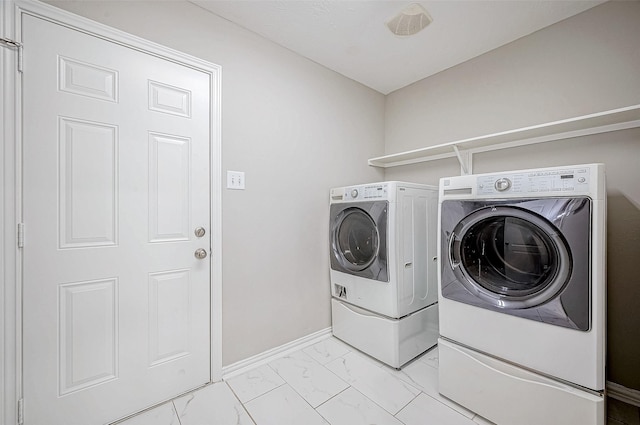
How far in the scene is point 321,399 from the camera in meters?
1.55

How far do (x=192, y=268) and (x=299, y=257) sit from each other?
78cm

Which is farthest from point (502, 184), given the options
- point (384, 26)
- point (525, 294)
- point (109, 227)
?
point (109, 227)

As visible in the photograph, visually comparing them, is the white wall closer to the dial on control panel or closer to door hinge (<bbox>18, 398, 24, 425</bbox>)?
door hinge (<bbox>18, 398, 24, 425</bbox>)

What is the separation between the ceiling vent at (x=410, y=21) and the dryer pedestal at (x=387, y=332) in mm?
1922

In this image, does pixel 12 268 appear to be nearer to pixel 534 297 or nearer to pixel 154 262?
pixel 154 262

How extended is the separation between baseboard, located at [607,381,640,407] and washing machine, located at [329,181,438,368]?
973mm

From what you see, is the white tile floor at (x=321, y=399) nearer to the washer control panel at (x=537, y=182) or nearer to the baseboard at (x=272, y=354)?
the baseboard at (x=272, y=354)

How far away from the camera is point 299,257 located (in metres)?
2.12

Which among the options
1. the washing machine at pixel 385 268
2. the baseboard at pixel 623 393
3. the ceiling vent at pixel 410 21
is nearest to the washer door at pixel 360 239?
the washing machine at pixel 385 268

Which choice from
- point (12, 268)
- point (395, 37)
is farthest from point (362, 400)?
point (395, 37)

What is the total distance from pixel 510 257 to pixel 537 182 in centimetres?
42

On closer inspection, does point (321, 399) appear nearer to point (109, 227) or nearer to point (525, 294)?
point (525, 294)

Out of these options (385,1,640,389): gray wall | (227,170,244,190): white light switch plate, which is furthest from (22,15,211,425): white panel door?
(385,1,640,389): gray wall

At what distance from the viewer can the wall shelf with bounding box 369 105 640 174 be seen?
150cm
